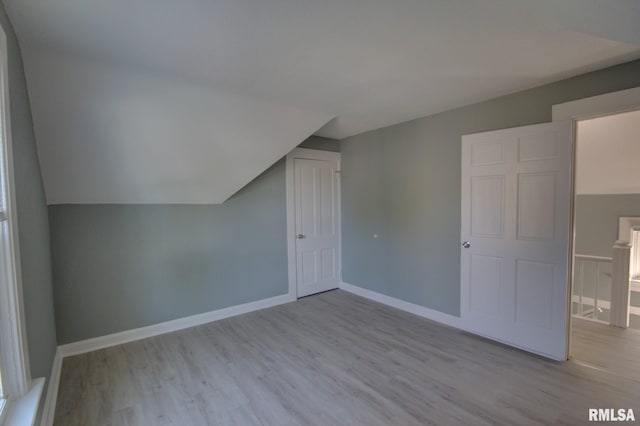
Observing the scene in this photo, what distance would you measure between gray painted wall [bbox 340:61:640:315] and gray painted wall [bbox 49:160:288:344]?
120cm

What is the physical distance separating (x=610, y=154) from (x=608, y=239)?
1.53 m

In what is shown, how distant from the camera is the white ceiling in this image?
3490mm

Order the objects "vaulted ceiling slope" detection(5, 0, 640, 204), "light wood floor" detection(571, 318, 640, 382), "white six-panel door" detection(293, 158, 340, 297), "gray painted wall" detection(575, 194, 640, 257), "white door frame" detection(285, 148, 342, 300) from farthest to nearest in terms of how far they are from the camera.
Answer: "gray painted wall" detection(575, 194, 640, 257) < "white six-panel door" detection(293, 158, 340, 297) < "white door frame" detection(285, 148, 342, 300) < "light wood floor" detection(571, 318, 640, 382) < "vaulted ceiling slope" detection(5, 0, 640, 204)

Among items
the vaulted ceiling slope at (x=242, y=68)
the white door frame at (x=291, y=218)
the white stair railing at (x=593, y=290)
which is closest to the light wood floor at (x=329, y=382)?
the white door frame at (x=291, y=218)

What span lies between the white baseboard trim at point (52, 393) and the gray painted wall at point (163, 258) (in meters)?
0.34

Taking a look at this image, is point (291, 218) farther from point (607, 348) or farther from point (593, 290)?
point (593, 290)

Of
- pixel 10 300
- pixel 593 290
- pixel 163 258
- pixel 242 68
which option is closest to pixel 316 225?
pixel 163 258

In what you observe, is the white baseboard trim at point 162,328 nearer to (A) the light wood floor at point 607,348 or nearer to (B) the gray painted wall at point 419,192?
(B) the gray painted wall at point 419,192

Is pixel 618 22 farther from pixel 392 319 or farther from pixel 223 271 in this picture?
pixel 223 271

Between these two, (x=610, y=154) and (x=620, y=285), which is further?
(x=610, y=154)

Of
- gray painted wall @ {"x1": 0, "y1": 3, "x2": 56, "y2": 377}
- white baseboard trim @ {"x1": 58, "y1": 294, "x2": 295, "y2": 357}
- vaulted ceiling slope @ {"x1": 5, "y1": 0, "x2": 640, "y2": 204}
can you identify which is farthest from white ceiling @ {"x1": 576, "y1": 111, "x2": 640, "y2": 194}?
gray painted wall @ {"x1": 0, "y1": 3, "x2": 56, "y2": 377}

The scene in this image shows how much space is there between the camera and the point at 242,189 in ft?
12.5

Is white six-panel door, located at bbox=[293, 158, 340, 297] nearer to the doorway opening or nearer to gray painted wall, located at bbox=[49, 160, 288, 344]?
gray painted wall, located at bbox=[49, 160, 288, 344]

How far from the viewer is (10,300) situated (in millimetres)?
1332
